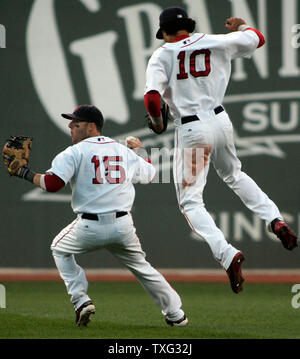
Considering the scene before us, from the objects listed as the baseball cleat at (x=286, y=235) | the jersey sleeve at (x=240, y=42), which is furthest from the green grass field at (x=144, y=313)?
the jersey sleeve at (x=240, y=42)

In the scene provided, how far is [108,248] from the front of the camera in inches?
214

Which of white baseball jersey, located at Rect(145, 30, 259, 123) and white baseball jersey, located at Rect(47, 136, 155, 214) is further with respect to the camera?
white baseball jersey, located at Rect(145, 30, 259, 123)

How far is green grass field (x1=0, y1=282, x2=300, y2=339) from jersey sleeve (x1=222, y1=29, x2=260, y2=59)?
1954mm

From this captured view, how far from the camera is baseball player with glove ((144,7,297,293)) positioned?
5.44m

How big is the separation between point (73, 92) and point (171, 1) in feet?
5.11

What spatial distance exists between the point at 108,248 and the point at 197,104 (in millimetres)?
1180

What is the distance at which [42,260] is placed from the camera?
920 cm

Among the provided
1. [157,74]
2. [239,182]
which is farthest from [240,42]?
[239,182]

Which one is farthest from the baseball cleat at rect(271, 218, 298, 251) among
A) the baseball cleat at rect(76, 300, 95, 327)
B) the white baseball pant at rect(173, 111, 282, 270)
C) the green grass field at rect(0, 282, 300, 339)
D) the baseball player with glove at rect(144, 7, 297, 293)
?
the baseball cleat at rect(76, 300, 95, 327)

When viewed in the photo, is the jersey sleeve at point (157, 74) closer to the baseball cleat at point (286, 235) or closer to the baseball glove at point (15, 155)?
the baseball glove at point (15, 155)

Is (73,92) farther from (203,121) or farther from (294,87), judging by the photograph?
(203,121)

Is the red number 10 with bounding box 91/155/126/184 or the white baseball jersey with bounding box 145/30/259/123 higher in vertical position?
the white baseball jersey with bounding box 145/30/259/123

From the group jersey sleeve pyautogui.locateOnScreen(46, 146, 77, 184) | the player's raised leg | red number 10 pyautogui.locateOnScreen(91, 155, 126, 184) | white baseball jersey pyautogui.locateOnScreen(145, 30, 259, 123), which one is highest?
white baseball jersey pyautogui.locateOnScreen(145, 30, 259, 123)

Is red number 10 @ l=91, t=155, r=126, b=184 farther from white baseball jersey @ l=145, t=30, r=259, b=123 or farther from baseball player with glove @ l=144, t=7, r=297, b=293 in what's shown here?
white baseball jersey @ l=145, t=30, r=259, b=123
